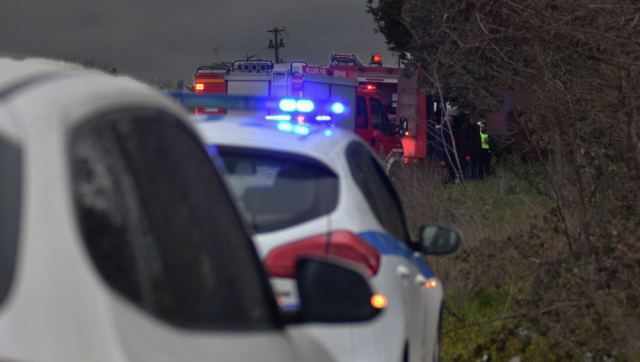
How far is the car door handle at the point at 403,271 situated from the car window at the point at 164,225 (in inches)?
126

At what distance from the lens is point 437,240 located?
7.49 metres

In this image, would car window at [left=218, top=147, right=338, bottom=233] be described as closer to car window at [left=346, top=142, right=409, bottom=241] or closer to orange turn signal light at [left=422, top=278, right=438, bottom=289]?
car window at [left=346, top=142, right=409, bottom=241]

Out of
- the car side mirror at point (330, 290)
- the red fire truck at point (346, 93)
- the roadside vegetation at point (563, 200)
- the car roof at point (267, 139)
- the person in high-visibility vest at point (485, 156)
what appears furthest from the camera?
the person in high-visibility vest at point (485, 156)

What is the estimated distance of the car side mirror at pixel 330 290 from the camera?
332 cm

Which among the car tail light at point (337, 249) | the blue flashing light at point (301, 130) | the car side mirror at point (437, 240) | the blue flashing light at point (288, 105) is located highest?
the blue flashing light at point (301, 130)

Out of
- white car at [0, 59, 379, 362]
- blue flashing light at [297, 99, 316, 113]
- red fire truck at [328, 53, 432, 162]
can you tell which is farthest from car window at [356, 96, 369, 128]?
white car at [0, 59, 379, 362]

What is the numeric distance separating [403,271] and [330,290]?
10.9 ft

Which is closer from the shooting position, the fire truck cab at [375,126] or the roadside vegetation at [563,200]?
the roadside vegetation at [563,200]

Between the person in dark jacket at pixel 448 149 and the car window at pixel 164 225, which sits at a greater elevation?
the car window at pixel 164 225

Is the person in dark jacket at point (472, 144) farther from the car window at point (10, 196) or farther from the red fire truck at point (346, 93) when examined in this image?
the car window at point (10, 196)

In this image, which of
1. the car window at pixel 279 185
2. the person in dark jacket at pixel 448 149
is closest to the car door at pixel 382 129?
the person in dark jacket at pixel 448 149

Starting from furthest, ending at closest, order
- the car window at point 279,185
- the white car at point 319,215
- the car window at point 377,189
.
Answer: the car window at point 377,189 < the car window at point 279,185 < the white car at point 319,215

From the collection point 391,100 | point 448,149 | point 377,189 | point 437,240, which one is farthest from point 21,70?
point 391,100

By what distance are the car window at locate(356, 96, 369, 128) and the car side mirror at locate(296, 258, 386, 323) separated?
2259cm
